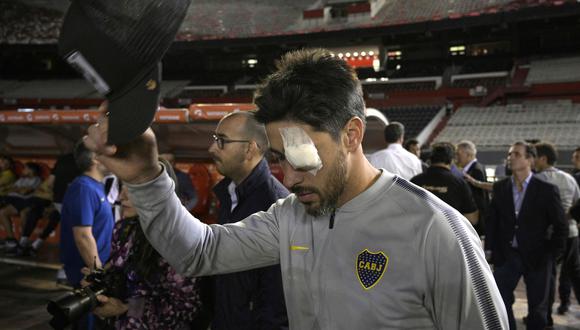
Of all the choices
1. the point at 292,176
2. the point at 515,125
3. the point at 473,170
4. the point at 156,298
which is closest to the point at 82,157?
the point at 156,298

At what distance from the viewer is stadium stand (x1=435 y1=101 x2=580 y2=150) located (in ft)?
59.8

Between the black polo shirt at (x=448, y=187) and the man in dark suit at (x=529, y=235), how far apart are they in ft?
1.10

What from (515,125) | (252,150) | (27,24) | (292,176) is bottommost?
(515,125)

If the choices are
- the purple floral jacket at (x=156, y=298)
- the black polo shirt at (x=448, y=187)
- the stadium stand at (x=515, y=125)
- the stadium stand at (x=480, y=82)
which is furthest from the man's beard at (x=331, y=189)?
the stadium stand at (x=480, y=82)

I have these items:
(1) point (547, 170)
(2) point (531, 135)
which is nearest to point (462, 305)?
(1) point (547, 170)

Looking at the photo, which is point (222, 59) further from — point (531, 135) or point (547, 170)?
point (547, 170)

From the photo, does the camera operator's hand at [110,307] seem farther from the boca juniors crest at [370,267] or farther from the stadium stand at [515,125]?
the stadium stand at [515,125]

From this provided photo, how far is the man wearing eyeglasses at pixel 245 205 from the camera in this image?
7.64 feet

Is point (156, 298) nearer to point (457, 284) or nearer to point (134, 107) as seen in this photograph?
point (457, 284)

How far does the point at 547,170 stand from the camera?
5.20 metres

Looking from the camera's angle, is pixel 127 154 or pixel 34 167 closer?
pixel 127 154

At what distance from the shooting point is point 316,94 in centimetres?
128

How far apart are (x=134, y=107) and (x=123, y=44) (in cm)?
11

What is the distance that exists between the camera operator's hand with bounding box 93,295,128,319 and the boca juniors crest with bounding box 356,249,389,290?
1.42m
